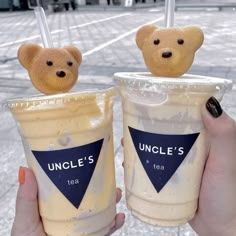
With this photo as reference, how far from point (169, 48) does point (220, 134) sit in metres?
0.24

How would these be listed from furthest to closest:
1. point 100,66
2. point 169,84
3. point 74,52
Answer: point 100,66 < point 74,52 < point 169,84

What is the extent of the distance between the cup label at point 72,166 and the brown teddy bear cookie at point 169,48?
0.22m

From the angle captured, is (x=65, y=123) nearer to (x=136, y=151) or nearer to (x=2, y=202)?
(x=136, y=151)

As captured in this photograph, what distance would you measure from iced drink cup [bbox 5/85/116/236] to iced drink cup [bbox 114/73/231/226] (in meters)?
0.06

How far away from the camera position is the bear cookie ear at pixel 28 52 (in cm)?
96

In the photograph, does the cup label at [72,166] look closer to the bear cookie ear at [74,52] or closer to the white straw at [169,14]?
the bear cookie ear at [74,52]

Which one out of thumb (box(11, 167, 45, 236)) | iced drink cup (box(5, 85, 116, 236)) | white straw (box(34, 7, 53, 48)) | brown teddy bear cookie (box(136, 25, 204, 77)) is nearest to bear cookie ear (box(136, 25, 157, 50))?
brown teddy bear cookie (box(136, 25, 204, 77))

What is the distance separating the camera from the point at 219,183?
1.12m

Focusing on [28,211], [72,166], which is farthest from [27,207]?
[72,166]

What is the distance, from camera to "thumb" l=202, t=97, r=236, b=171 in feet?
Result: 3.05

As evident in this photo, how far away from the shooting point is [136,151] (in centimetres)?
98

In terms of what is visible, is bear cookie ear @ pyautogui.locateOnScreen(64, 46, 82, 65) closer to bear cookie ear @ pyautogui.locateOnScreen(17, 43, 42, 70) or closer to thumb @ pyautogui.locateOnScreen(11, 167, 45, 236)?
bear cookie ear @ pyautogui.locateOnScreen(17, 43, 42, 70)

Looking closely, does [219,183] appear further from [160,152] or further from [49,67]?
[49,67]

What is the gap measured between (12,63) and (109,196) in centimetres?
483
